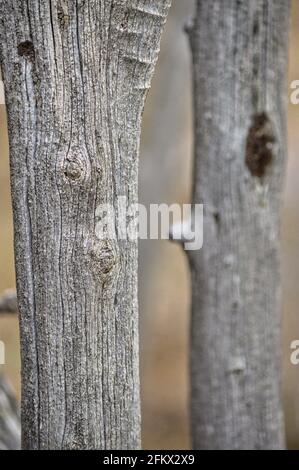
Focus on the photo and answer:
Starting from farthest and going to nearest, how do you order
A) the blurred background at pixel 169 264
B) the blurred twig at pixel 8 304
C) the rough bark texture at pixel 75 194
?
the blurred background at pixel 169 264
the blurred twig at pixel 8 304
the rough bark texture at pixel 75 194

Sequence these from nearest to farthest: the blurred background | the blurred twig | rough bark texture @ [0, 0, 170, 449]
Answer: rough bark texture @ [0, 0, 170, 449] → the blurred twig → the blurred background

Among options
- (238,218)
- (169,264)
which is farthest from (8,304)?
(169,264)

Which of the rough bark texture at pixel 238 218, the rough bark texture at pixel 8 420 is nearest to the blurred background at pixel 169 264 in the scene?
the rough bark texture at pixel 238 218

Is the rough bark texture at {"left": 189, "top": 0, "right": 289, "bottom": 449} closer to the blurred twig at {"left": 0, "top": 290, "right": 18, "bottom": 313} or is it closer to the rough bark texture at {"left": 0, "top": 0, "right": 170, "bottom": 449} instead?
the blurred twig at {"left": 0, "top": 290, "right": 18, "bottom": 313}

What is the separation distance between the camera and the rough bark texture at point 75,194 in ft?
4.02

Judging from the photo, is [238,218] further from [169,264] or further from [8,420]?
[169,264]

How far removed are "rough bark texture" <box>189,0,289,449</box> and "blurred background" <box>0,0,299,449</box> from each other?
0.22 meters

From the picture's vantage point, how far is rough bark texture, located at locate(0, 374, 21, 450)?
6.41 feet

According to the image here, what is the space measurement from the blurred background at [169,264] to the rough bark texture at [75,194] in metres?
0.91

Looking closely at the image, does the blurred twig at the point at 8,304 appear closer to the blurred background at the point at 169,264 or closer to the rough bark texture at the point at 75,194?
the rough bark texture at the point at 75,194

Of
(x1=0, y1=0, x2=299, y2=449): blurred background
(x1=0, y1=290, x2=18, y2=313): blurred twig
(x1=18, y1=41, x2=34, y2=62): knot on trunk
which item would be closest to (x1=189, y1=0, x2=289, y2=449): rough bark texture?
(x1=0, y1=0, x2=299, y2=449): blurred background

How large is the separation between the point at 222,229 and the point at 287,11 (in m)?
0.64

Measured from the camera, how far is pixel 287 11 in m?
1.95

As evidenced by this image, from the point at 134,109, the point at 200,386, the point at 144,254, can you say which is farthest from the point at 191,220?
the point at 144,254
